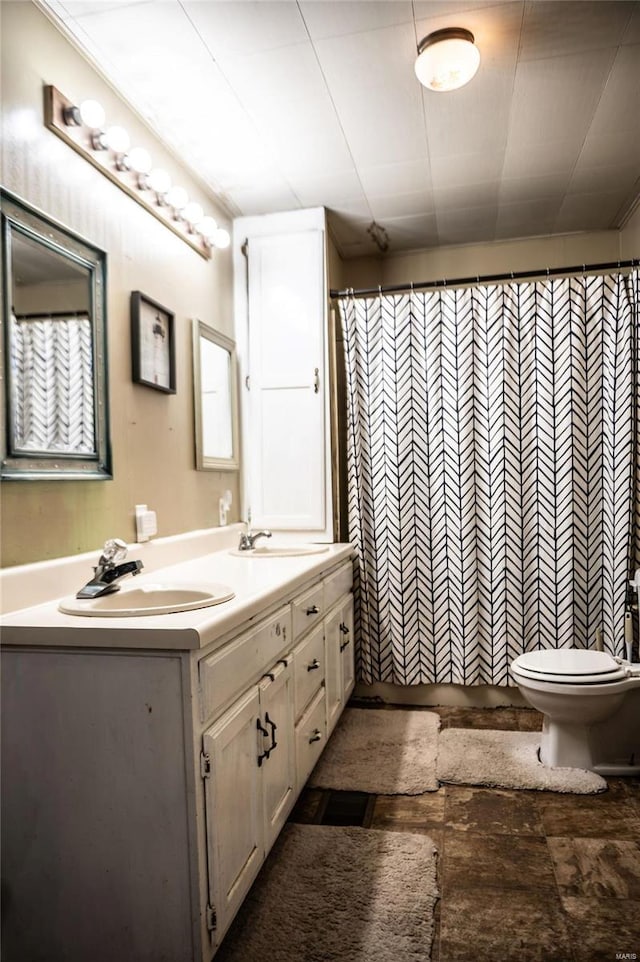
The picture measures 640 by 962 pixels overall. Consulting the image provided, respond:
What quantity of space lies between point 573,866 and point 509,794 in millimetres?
397

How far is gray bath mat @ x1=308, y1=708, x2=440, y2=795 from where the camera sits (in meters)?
2.14

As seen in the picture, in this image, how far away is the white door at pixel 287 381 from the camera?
2.96 metres

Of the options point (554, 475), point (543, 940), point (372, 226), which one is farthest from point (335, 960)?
point (372, 226)

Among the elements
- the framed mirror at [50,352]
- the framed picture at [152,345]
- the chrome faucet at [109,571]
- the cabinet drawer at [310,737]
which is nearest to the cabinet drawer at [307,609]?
the cabinet drawer at [310,737]

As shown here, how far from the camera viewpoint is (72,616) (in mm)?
1354

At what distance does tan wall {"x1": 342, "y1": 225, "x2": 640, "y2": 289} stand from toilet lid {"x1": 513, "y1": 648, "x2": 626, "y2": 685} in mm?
1970

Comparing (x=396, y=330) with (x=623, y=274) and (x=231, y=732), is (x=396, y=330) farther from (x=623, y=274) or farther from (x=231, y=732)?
(x=231, y=732)

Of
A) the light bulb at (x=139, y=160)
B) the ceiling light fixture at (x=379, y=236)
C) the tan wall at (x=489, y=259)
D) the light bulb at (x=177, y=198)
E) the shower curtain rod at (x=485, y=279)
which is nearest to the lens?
the light bulb at (x=139, y=160)

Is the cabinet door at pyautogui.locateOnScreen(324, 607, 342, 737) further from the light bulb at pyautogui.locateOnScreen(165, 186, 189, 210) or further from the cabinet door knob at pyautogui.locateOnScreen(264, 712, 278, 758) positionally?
the light bulb at pyautogui.locateOnScreen(165, 186, 189, 210)

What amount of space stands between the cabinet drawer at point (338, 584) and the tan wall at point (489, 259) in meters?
1.65

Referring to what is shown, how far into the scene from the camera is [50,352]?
162 cm

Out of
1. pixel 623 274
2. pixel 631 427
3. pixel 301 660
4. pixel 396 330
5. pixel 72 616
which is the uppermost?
pixel 623 274

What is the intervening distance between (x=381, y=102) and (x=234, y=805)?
2140mm

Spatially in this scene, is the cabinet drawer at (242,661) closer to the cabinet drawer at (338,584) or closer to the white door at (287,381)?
the cabinet drawer at (338,584)
